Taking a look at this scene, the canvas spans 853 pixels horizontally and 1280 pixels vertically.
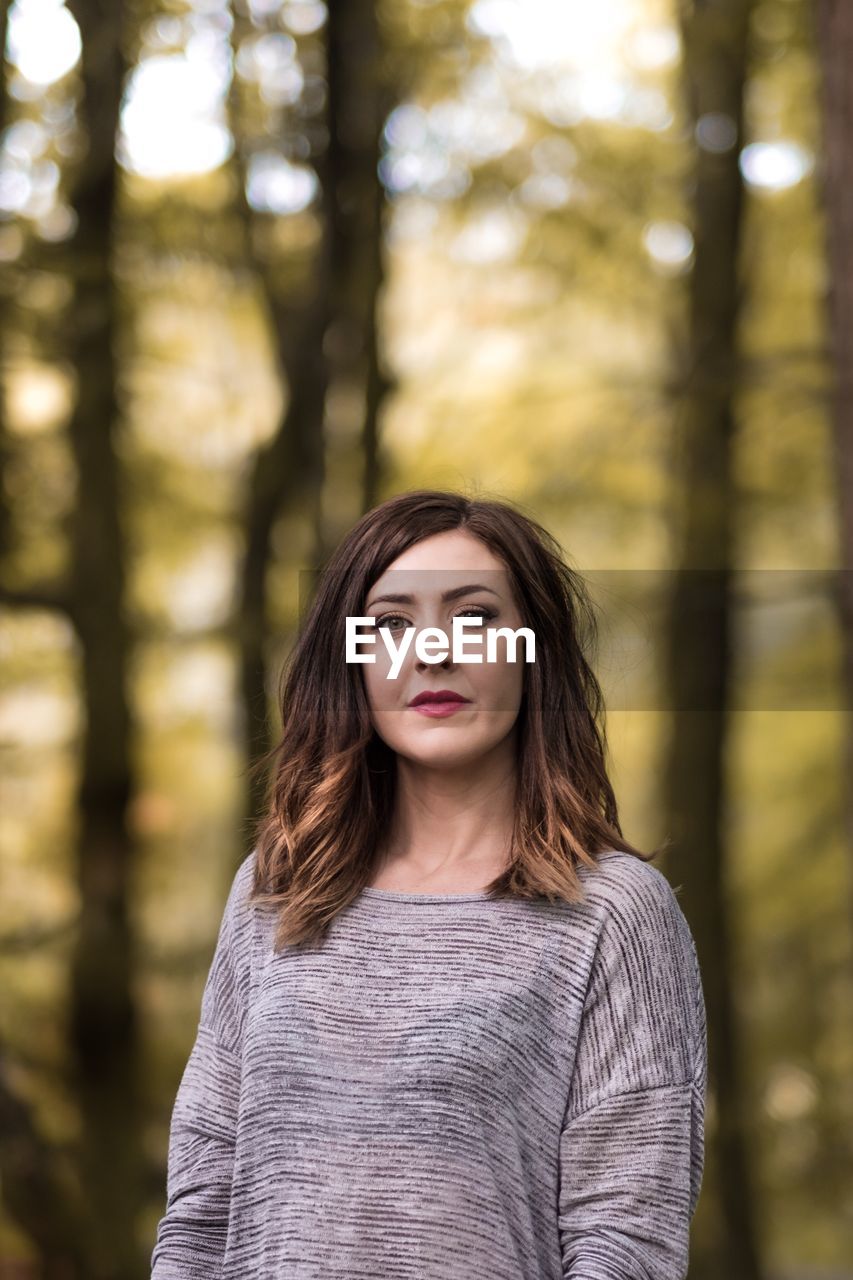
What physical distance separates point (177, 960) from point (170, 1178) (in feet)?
16.5

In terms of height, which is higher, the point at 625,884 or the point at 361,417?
the point at 361,417

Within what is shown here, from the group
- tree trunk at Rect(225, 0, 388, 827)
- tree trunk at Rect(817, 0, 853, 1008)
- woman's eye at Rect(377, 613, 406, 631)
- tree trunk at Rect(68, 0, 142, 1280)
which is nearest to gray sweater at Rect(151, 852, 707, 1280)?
woman's eye at Rect(377, 613, 406, 631)

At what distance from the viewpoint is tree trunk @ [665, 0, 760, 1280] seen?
683cm

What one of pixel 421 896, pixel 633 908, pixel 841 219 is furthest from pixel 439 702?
pixel 841 219

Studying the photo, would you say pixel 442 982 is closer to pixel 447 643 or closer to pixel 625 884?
pixel 625 884

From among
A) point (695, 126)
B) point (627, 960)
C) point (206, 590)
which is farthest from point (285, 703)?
point (206, 590)

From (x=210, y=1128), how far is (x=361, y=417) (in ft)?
17.7

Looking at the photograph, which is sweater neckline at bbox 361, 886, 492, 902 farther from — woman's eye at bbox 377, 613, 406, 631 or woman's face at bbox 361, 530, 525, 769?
woman's eye at bbox 377, 613, 406, 631

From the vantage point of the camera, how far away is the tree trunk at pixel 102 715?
6.60 meters

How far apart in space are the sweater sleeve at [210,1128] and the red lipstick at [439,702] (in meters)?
0.39

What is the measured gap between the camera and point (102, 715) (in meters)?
6.89

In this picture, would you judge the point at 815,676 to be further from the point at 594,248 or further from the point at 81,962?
the point at 81,962

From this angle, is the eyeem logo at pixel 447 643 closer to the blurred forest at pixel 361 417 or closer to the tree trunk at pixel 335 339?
the blurred forest at pixel 361 417

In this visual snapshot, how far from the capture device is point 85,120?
21.9 ft
